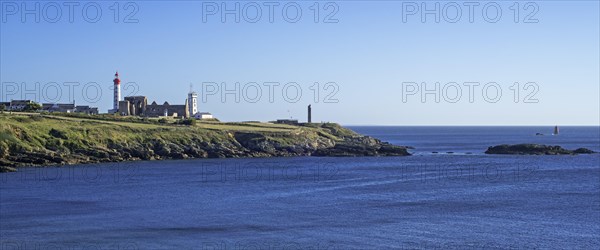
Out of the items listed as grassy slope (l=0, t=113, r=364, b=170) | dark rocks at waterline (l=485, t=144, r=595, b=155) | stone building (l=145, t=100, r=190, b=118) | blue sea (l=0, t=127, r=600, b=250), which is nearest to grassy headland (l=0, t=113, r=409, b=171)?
grassy slope (l=0, t=113, r=364, b=170)

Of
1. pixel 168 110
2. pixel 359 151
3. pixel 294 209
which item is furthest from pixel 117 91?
pixel 294 209

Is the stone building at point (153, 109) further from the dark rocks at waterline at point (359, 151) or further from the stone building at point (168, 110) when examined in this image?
the dark rocks at waterline at point (359, 151)

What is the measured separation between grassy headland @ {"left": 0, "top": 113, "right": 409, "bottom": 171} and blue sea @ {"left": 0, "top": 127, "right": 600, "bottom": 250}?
322 inches

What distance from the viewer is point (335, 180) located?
211ft

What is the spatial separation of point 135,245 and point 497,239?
17.1 metres

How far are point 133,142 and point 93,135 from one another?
5.21 meters

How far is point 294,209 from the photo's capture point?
4284 centimetres

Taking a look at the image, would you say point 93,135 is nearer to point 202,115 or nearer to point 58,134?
point 58,134

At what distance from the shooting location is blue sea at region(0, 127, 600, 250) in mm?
32281

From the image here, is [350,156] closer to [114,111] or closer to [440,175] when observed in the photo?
[440,175]

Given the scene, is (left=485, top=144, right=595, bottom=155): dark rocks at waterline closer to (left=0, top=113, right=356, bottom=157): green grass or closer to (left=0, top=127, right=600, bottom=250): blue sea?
(left=0, top=113, right=356, bottom=157): green grass

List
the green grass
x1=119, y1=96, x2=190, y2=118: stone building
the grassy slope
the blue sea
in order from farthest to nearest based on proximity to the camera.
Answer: x1=119, y1=96, x2=190, y2=118: stone building
the green grass
the grassy slope
the blue sea

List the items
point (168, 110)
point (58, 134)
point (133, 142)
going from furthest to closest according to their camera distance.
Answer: point (168, 110) < point (133, 142) < point (58, 134)

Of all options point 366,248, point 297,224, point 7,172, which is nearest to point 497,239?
point 366,248
